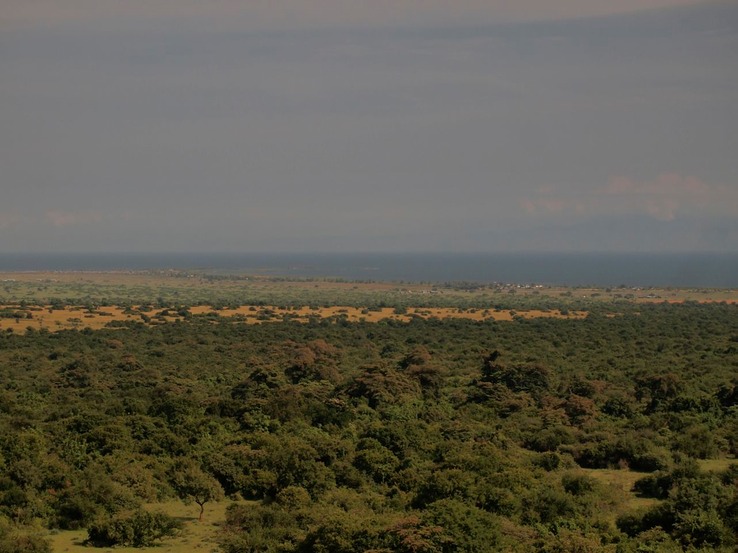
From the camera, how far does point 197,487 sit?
94.1 ft

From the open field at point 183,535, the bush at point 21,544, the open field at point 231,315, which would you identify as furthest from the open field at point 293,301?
the bush at point 21,544

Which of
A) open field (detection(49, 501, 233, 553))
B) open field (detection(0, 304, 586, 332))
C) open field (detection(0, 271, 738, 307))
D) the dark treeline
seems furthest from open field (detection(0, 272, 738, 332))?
open field (detection(49, 501, 233, 553))

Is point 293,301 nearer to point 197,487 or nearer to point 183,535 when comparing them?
point 197,487

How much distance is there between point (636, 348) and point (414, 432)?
124 feet

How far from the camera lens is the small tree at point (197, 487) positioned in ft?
94.1

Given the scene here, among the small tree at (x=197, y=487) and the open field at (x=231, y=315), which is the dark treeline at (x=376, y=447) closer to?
the small tree at (x=197, y=487)

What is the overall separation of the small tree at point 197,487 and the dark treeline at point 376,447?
0.24ft

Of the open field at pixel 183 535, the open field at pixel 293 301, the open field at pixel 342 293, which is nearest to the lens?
the open field at pixel 183 535

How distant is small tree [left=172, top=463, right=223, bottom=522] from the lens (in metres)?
28.7

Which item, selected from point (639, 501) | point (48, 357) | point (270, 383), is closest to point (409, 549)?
point (639, 501)

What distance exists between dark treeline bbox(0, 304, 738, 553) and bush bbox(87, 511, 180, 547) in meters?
0.05

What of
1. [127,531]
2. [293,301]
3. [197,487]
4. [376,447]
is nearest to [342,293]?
[293,301]

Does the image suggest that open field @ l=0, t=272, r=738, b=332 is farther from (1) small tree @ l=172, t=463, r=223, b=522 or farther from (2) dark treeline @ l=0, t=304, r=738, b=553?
(1) small tree @ l=172, t=463, r=223, b=522

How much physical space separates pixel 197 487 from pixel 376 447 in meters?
7.24
